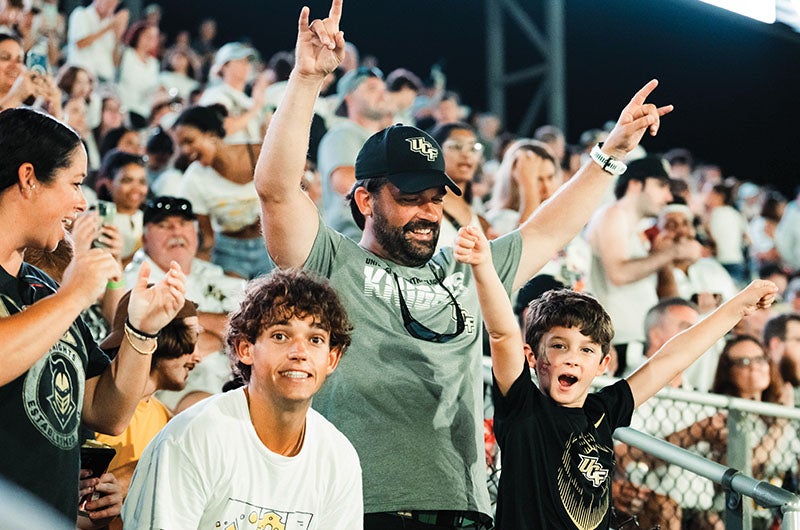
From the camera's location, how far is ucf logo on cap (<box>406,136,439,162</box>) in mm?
3260

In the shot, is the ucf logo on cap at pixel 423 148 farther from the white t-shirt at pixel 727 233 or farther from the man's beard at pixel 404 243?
the white t-shirt at pixel 727 233

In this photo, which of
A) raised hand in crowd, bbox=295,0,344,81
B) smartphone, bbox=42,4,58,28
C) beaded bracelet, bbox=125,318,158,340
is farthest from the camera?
smartphone, bbox=42,4,58,28

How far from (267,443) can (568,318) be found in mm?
1032

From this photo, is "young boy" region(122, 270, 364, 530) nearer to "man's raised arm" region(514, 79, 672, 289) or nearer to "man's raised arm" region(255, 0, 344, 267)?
"man's raised arm" region(255, 0, 344, 267)

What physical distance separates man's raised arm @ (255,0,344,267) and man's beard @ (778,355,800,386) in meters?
4.51

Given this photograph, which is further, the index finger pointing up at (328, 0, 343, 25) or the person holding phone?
the person holding phone

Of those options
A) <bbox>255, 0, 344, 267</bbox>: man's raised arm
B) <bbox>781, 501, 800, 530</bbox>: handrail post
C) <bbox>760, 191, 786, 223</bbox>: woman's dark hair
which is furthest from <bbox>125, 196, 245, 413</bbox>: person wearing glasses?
<bbox>760, 191, 786, 223</bbox>: woman's dark hair

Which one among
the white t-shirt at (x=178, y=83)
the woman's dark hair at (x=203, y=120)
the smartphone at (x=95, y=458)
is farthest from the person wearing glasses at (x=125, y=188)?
the white t-shirt at (x=178, y=83)

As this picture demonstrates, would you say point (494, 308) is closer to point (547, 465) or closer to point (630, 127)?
point (547, 465)

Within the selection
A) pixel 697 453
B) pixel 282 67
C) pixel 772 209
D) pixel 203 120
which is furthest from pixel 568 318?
pixel 772 209

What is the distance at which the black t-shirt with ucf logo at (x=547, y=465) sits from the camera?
306cm

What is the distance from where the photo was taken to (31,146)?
255cm

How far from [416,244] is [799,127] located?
A: 15127 mm

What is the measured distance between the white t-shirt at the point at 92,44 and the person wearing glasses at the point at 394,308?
5.65 metres
